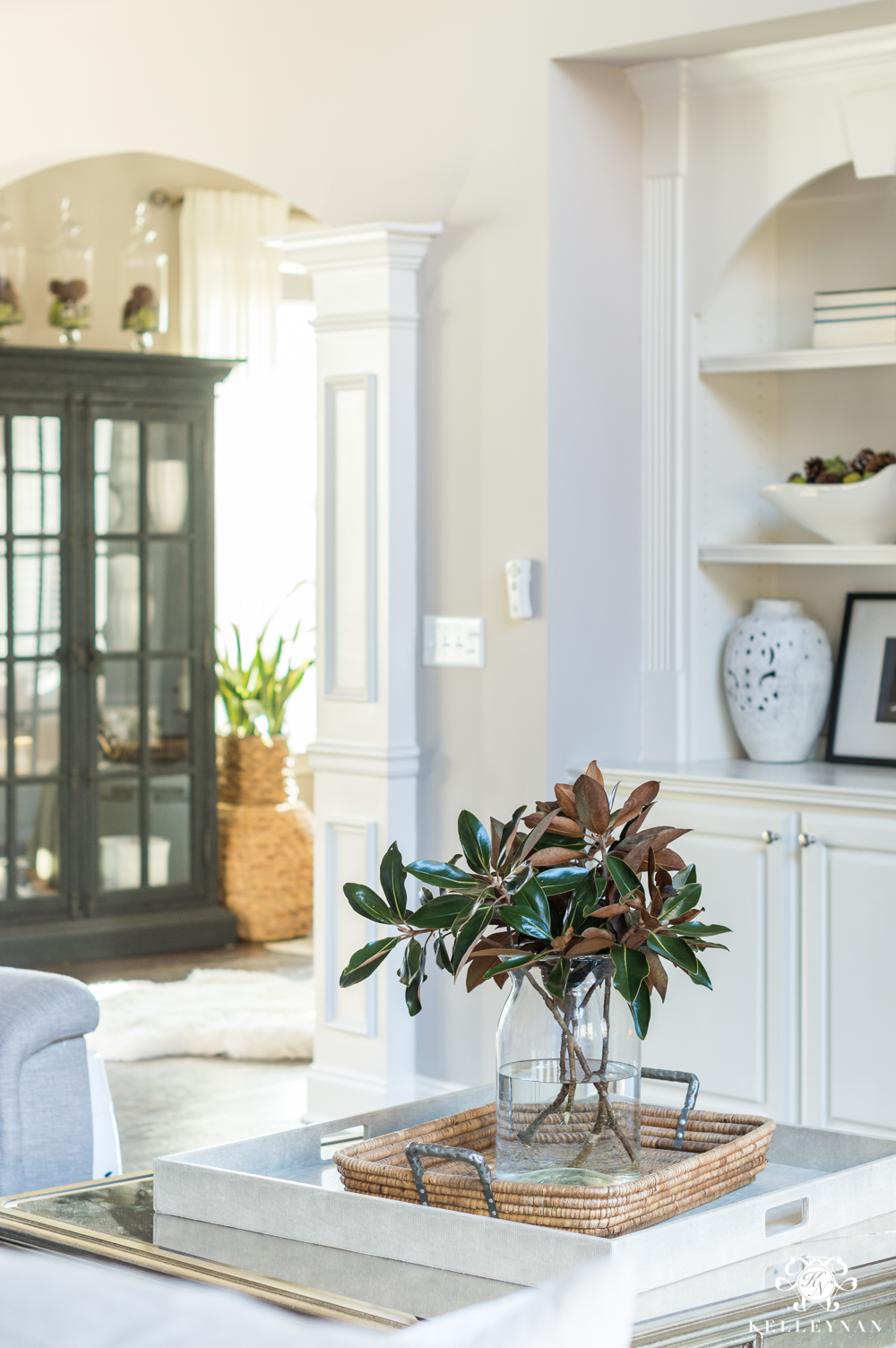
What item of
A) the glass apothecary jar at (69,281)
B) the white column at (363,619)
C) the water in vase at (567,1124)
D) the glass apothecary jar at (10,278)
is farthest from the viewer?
the glass apothecary jar at (69,281)

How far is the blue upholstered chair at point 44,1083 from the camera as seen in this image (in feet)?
7.97

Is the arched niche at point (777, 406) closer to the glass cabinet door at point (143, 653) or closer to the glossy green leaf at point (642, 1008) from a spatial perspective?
the glossy green leaf at point (642, 1008)

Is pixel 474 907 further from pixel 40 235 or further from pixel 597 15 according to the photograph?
pixel 40 235

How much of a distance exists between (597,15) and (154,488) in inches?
119

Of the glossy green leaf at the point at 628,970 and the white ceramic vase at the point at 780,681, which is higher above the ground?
the white ceramic vase at the point at 780,681

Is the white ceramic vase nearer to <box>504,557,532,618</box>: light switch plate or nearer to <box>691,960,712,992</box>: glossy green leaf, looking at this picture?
<box>504,557,532,618</box>: light switch plate

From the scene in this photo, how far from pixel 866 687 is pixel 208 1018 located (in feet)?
7.74

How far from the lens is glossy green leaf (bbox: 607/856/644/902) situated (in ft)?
4.79

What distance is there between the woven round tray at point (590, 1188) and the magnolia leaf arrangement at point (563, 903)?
14cm

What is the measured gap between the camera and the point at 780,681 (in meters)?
3.93

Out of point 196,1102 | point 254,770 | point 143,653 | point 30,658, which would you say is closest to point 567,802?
point 196,1102

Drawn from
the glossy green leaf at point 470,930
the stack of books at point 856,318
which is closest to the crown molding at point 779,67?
the stack of books at point 856,318

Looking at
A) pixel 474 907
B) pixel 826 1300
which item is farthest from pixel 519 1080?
pixel 826 1300

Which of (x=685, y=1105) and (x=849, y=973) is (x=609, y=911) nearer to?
(x=685, y=1105)
